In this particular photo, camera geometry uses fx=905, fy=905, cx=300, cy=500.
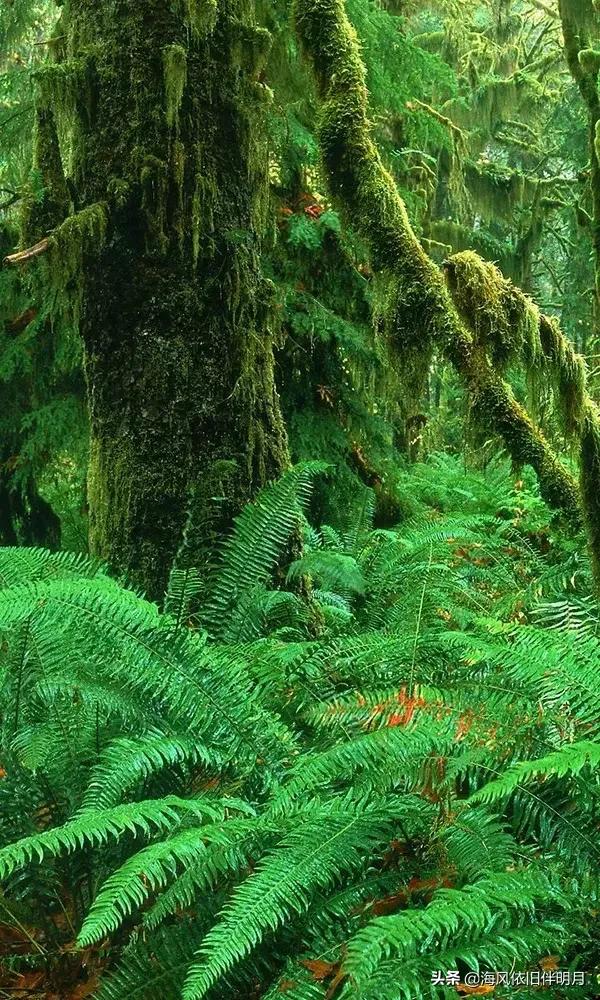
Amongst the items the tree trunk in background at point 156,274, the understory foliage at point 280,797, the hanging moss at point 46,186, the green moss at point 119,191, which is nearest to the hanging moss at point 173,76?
the tree trunk in background at point 156,274

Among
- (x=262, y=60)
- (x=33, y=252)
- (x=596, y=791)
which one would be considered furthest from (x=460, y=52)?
(x=596, y=791)

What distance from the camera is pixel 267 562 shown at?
11.2ft

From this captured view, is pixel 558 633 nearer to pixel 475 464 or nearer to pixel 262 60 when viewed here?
pixel 475 464

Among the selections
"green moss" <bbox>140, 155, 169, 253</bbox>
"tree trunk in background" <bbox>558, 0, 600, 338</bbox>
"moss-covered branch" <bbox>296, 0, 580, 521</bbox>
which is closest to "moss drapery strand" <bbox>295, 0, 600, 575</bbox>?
"moss-covered branch" <bbox>296, 0, 580, 521</bbox>

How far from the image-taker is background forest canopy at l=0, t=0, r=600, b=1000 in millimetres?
1981

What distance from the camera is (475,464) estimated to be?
3848 mm

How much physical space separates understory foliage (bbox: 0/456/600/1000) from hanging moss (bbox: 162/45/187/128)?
73.5 inches

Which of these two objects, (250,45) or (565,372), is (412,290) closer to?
(565,372)

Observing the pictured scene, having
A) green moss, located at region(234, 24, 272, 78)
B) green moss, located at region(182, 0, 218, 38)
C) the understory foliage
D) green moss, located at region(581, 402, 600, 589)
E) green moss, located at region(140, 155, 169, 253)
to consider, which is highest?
green moss, located at region(182, 0, 218, 38)

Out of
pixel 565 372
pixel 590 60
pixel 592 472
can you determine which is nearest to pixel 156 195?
pixel 565 372

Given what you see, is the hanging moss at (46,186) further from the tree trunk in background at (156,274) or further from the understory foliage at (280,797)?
the understory foliage at (280,797)

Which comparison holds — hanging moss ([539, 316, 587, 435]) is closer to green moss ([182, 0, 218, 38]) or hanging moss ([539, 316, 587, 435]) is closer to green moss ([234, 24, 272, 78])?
green moss ([234, 24, 272, 78])

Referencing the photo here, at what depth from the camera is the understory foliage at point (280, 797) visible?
1.84 m

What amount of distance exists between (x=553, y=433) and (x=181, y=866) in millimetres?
2636
